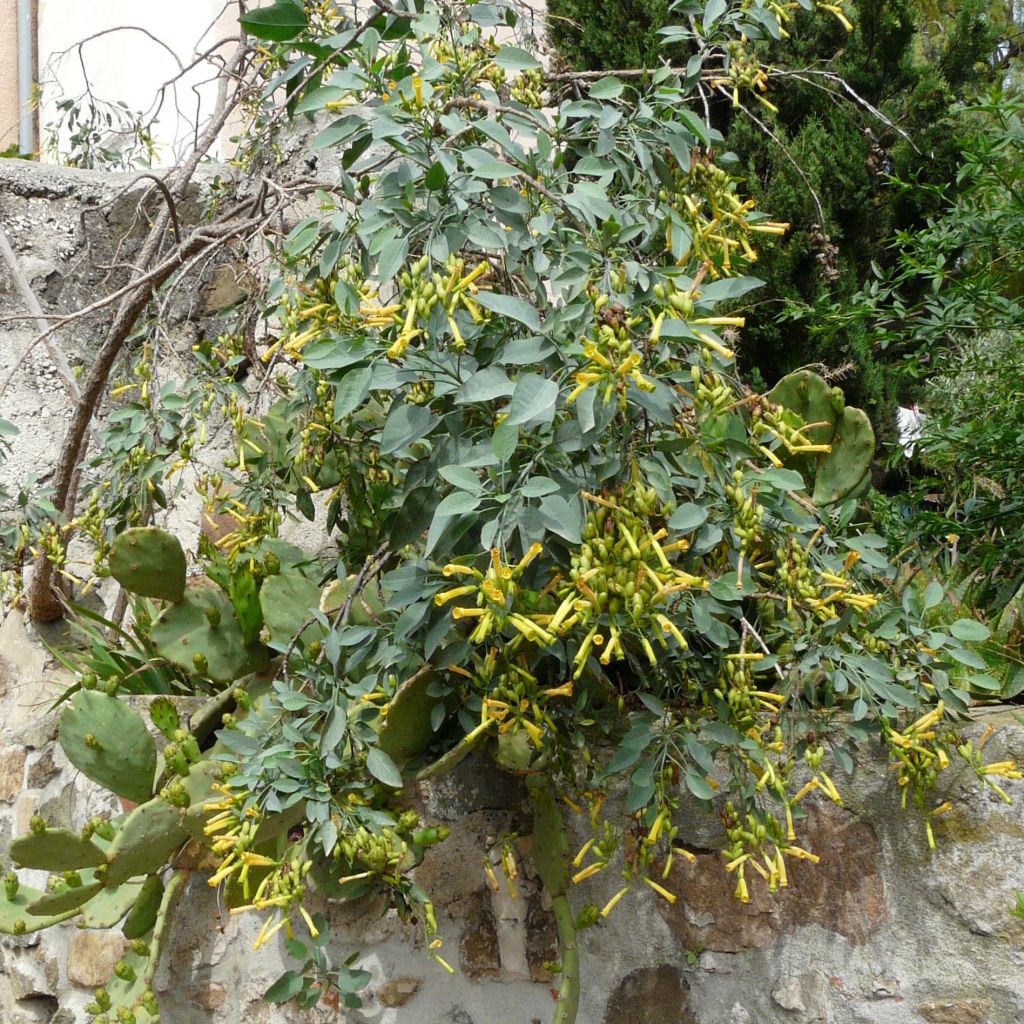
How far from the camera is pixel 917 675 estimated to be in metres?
1.54

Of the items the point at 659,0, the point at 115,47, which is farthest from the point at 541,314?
the point at 115,47

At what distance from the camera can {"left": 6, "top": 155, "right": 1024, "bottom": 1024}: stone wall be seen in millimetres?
1587

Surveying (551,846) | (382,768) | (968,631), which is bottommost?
(551,846)

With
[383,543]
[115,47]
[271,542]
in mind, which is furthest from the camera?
[115,47]

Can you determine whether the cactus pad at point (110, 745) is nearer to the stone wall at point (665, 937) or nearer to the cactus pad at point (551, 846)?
the stone wall at point (665, 937)

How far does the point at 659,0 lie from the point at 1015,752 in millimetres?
2297

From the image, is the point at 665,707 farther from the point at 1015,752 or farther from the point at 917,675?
the point at 1015,752

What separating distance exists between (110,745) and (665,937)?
3.14 feet

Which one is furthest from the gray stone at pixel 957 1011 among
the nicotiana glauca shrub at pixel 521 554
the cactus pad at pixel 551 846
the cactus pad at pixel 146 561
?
the cactus pad at pixel 146 561

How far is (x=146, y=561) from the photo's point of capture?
1975mm

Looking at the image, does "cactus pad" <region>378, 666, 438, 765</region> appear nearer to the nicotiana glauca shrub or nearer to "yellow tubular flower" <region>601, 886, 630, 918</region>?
the nicotiana glauca shrub

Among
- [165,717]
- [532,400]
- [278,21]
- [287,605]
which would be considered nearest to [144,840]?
[165,717]

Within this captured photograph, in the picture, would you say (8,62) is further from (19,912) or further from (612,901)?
(612,901)

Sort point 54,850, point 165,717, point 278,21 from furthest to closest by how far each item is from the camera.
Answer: point 165,717 → point 54,850 → point 278,21
